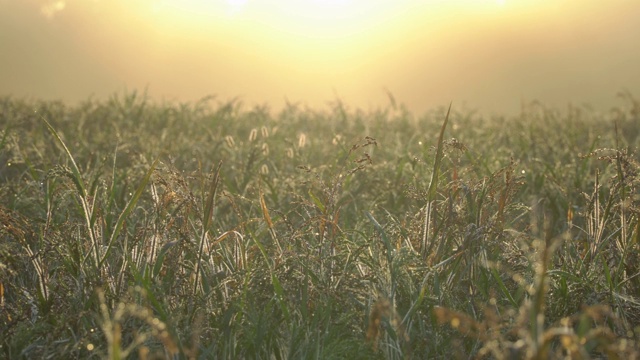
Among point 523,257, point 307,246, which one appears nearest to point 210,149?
point 307,246

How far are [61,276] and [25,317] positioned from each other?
193mm

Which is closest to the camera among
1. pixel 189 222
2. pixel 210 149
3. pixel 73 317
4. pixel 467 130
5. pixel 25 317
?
pixel 73 317

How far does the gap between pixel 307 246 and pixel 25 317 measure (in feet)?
2.39

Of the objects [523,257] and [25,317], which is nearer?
Answer: [25,317]

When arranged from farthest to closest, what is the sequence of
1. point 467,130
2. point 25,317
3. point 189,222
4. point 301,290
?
1. point 467,130
2. point 189,222
3. point 301,290
4. point 25,317

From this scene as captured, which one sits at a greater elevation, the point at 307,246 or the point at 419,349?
the point at 307,246

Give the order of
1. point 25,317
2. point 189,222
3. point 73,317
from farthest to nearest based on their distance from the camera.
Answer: point 189,222, point 25,317, point 73,317

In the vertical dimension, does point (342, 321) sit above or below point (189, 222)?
below

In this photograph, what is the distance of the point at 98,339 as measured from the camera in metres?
1.70

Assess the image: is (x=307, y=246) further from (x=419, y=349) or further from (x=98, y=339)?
(x=98, y=339)

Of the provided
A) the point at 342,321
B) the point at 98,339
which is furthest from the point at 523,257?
the point at 98,339

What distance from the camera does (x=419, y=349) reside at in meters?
1.82

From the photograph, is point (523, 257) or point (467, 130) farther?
point (467, 130)

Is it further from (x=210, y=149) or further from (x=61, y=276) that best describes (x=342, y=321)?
(x=210, y=149)
